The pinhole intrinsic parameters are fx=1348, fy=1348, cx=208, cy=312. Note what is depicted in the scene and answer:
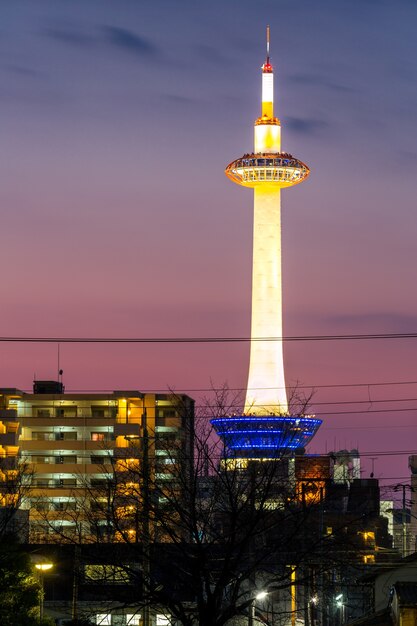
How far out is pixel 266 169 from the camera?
178 m

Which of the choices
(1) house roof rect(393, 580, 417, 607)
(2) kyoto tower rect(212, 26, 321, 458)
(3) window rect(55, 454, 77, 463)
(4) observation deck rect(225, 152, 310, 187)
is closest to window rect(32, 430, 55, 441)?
(3) window rect(55, 454, 77, 463)

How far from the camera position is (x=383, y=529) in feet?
493

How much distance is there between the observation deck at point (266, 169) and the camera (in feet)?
584

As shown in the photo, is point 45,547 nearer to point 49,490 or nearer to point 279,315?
point 49,490

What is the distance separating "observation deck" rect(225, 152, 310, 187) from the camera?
178 meters

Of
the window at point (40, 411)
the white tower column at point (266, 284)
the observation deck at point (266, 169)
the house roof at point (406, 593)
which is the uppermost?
the observation deck at point (266, 169)

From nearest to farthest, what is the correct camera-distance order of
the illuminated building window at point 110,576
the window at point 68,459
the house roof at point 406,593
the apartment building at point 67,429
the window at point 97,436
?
the illuminated building window at point 110,576, the house roof at point 406,593, the apartment building at point 67,429, the window at point 68,459, the window at point 97,436

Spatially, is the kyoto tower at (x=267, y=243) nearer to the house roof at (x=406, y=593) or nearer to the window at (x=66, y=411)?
the window at (x=66, y=411)

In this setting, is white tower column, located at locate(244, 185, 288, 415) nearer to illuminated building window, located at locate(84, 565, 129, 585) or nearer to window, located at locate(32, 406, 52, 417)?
window, located at locate(32, 406, 52, 417)

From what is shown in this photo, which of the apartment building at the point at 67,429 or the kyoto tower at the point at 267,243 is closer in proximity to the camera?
the apartment building at the point at 67,429

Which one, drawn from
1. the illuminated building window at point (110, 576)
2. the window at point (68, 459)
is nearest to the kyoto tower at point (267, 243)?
the window at point (68, 459)

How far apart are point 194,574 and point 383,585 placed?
62.1ft

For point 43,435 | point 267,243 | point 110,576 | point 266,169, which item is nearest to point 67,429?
point 43,435

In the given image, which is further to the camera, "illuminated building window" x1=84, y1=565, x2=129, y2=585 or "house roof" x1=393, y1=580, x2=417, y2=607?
"house roof" x1=393, y1=580, x2=417, y2=607
